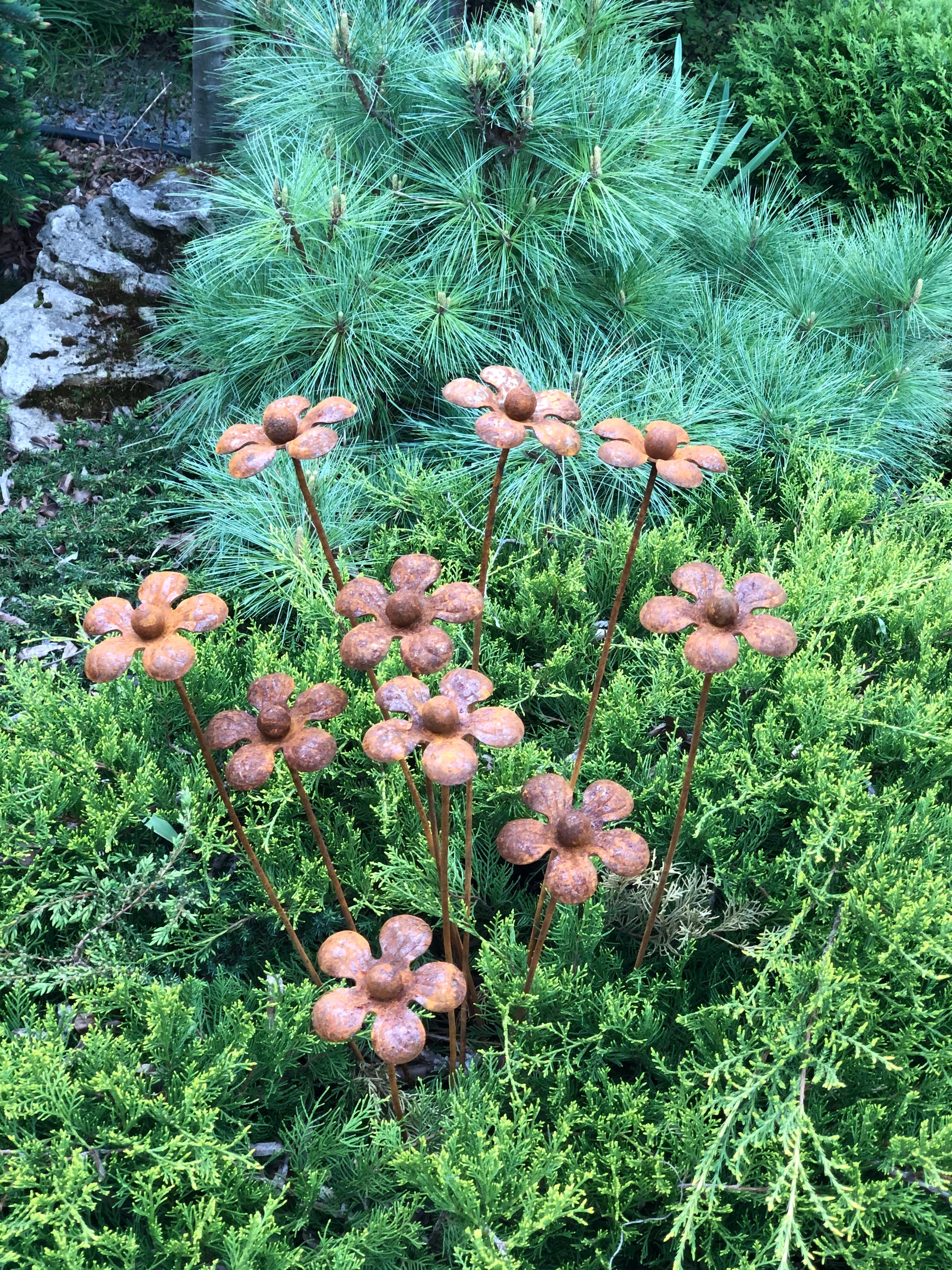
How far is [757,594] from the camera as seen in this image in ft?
3.25

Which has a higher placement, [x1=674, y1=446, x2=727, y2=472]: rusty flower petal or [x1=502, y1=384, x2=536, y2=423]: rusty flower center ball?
[x1=502, y1=384, x2=536, y2=423]: rusty flower center ball

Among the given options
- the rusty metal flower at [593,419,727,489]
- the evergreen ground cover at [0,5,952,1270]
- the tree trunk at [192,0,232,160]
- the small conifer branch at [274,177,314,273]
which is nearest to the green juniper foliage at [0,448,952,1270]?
the evergreen ground cover at [0,5,952,1270]

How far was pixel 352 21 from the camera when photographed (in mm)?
2342

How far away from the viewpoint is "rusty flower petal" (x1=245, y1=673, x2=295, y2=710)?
39.4 inches

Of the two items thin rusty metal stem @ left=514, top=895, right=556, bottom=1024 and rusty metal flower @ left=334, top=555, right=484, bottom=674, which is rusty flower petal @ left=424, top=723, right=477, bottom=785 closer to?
rusty metal flower @ left=334, top=555, right=484, bottom=674

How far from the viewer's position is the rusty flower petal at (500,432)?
37.4 inches

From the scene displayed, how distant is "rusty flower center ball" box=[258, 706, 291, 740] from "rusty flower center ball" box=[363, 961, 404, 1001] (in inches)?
9.7

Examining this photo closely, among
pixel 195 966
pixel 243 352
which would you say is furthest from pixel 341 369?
pixel 195 966

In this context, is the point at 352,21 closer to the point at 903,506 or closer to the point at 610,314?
the point at 610,314

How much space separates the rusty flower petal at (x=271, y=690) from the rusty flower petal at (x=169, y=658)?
0.43ft

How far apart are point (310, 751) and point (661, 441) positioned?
470 millimetres

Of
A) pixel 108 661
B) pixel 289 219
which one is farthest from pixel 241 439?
pixel 289 219

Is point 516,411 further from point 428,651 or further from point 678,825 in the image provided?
point 678,825

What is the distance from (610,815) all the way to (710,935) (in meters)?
0.42
